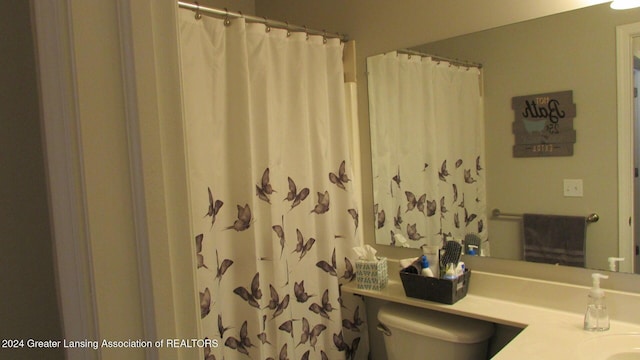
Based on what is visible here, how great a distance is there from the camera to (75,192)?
0.41 meters

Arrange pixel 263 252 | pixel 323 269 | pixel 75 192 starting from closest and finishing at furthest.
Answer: pixel 75 192 → pixel 263 252 → pixel 323 269

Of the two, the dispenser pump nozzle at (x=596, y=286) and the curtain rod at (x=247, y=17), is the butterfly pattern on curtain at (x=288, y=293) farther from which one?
the dispenser pump nozzle at (x=596, y=286)

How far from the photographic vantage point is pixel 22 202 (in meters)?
0.49

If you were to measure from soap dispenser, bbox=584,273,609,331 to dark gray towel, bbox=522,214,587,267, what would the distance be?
0.15 meters

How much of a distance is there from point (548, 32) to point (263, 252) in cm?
135

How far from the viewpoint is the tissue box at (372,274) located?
71.0 inches

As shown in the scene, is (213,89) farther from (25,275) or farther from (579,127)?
(579,127)

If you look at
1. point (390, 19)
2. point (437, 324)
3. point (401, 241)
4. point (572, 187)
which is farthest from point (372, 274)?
point (390, 19)

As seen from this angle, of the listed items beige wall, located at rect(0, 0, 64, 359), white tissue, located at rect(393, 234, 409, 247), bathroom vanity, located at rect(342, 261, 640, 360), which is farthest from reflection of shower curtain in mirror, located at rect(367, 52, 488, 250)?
beige wall, located at rect(0, 0, 64, 359)

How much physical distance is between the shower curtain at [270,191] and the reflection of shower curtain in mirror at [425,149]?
165 millimetres

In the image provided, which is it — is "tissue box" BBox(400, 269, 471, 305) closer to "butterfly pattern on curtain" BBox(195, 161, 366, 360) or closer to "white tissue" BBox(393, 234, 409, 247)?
"white tissue" BBox(393, 234, 409, 247)

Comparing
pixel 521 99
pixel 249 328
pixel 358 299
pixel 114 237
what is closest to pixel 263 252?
pixel 249 328

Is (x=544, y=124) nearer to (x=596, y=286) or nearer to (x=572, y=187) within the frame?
(x=572, y=187)

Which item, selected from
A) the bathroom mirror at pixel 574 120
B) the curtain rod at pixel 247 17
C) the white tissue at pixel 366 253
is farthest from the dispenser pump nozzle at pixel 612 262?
the curtain rod at pixel 247 17
